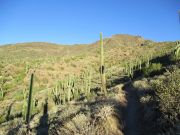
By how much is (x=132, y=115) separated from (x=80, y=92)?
13653 millimetres

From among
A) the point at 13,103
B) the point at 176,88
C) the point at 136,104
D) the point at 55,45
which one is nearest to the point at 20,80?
the point at 13,103

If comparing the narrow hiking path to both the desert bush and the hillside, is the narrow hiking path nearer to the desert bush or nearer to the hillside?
the hillside

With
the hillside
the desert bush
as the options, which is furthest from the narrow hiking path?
the desert bush

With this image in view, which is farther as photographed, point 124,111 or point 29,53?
point 29,53

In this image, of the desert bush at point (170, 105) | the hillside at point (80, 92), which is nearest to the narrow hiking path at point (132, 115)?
the hillside at point (80, 92)

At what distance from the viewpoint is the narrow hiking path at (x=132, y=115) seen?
16.4 metres

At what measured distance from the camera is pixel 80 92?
32.2m

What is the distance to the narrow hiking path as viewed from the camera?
16.4 meters

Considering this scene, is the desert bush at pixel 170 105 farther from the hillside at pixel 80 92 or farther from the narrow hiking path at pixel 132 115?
the narrow hiking path at pixel 132 115

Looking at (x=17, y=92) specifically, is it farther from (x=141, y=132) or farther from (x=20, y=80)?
(x=141, y=132)

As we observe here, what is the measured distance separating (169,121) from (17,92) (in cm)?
2916

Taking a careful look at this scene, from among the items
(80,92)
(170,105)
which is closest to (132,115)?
(170,105)

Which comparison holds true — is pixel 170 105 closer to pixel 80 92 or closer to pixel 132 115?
pixel 132 115

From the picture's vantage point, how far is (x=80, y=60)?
64.4 metres
